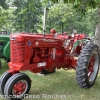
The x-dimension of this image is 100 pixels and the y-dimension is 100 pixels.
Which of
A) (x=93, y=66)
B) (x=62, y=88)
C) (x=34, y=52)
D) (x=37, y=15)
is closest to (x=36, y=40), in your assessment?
(x=34, y=52)

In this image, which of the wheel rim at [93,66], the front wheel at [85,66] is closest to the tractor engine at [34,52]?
the front wheel at [85,66]

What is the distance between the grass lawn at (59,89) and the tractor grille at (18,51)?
31.4 inches

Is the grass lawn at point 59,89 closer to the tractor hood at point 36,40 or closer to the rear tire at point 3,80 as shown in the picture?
the rear tire at point 3,80

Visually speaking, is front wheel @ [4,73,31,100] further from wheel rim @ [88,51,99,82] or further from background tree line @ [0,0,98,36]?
background tree line @ [0,0,98,36]

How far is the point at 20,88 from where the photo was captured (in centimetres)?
304

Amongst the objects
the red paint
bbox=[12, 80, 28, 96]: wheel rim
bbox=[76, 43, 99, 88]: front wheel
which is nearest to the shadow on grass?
bbox=[76, 43, 99, 88]: front wheel

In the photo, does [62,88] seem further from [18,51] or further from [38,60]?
[18,51]

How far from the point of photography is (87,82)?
359 cm

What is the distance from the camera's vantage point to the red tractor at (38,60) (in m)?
3.02

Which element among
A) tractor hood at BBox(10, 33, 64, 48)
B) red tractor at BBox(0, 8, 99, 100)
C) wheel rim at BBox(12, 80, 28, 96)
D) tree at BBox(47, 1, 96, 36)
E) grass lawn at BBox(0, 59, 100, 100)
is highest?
tree at BBox(47, 1, 96, 36)

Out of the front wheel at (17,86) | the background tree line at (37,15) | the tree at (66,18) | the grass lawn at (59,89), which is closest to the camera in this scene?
the front wheel at (17,86)

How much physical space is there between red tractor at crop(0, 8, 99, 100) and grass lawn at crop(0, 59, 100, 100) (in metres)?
0.20

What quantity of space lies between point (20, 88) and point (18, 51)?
70 centimetres

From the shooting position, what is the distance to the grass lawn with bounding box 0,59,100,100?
327 centimetres
